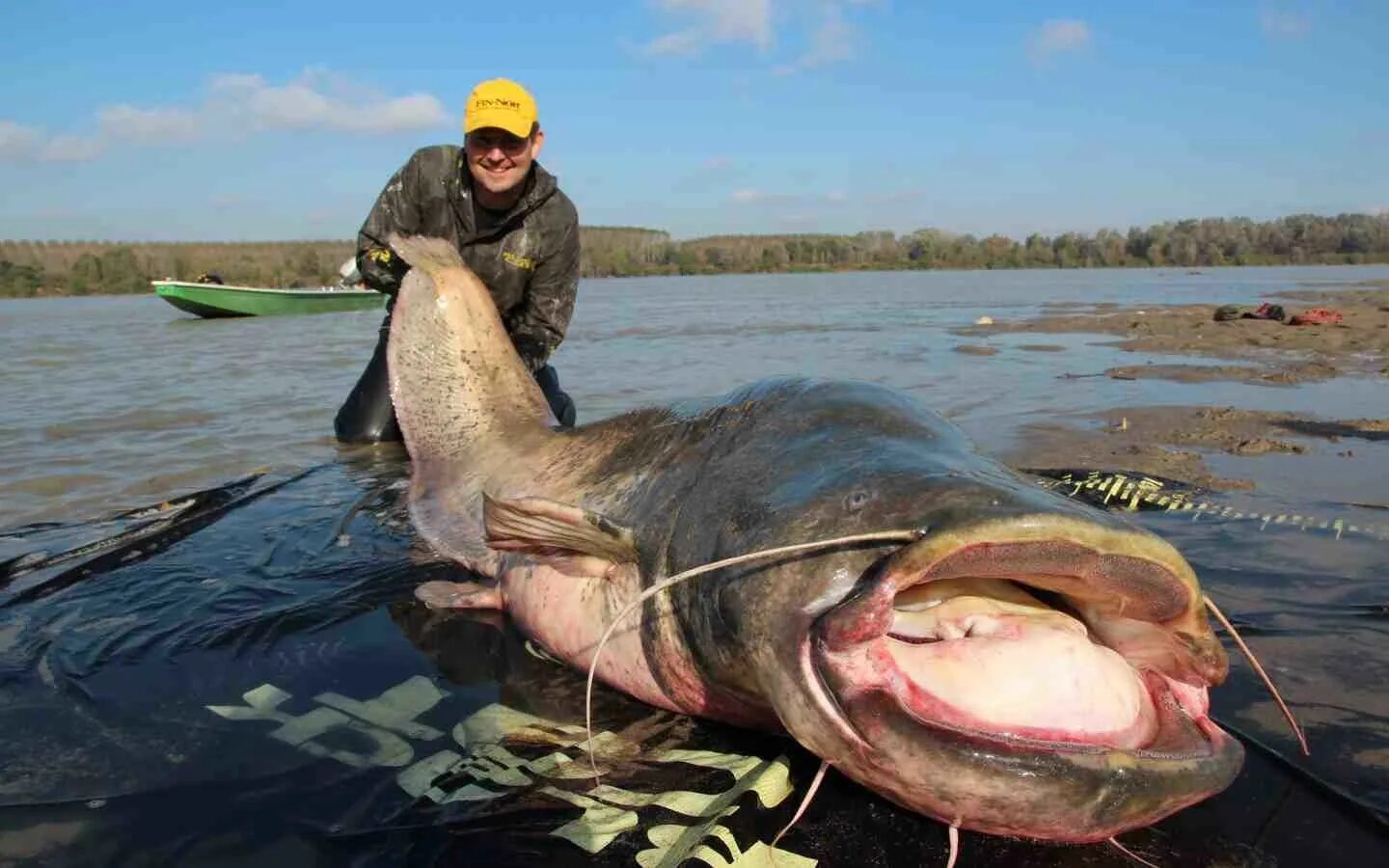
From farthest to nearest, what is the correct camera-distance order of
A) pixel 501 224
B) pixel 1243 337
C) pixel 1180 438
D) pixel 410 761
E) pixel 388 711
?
pixel 1243 337 → pixel 1180 438 → pixel 501 224 → pixel 388 711 → pixel 410 761

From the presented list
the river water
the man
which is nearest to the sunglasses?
the man

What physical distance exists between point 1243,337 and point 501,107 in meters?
10.5

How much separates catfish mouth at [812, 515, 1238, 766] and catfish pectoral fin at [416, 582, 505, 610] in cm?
154

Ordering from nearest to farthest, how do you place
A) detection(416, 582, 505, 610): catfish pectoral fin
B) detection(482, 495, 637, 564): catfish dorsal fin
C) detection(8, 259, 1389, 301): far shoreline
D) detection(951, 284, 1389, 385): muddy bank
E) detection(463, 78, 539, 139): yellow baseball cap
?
detection(482, 495, 637, 564): catfish dorsal fin < detection(416, 582, 505, 610): catfish pectoral fin < detection(463, 78, 539, 139): yellow baseball cap < detection(951, 284, 1389, 385): muddy bank < detection(8, 259, 1389, 301): far shoreline

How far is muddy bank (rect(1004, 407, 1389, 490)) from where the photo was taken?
4.72 metres

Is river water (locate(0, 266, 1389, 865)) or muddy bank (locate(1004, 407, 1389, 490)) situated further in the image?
muddy bank (locate(1004, 407, 1389, 490))

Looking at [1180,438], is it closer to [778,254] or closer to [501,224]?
[501,224]

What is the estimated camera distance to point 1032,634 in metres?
1.42

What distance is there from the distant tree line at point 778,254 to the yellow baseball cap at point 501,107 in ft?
126

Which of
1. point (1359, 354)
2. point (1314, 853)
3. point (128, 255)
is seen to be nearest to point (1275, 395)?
point (1359, 354)

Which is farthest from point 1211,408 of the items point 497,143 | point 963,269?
point 963,269

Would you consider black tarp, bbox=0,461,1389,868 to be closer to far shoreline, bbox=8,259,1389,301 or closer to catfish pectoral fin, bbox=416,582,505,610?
catfish pectoral fin, bbox=416,582,505,610

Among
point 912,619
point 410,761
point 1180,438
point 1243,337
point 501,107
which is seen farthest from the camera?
point 1243,337

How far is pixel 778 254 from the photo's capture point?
232ft
